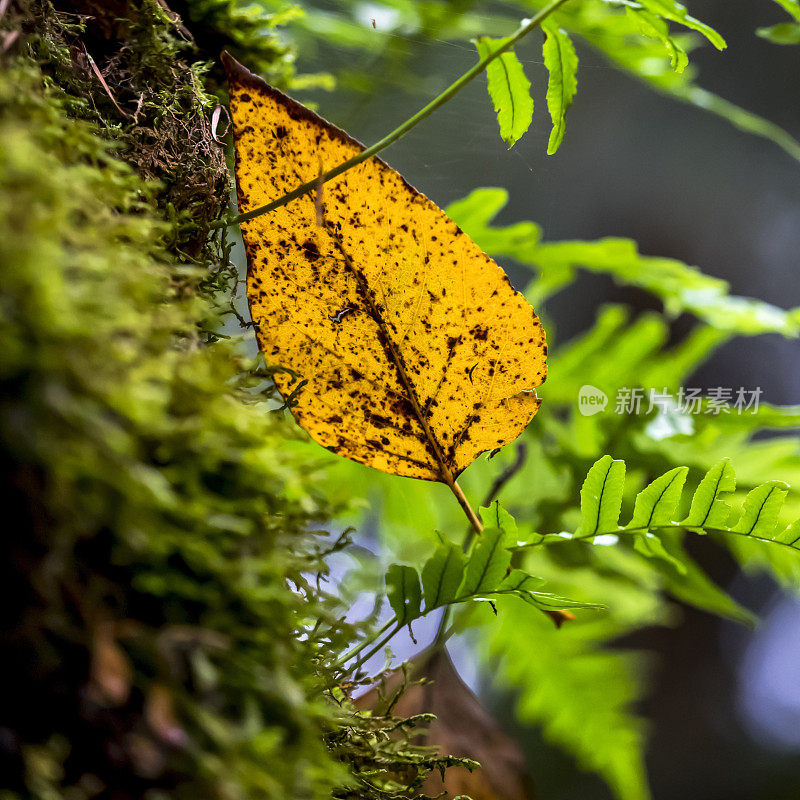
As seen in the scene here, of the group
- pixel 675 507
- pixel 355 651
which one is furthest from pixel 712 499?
pixel 355 651

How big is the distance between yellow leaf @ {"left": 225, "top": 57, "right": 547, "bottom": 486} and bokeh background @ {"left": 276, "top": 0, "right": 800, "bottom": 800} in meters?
1.02

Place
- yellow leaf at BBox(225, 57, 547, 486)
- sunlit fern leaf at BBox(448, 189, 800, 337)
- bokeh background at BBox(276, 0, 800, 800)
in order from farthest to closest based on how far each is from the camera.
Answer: bokeh background at BBox(276, 0, 800, 800) < sunlit fern leaf at BBox(448, 189, 800, 337) < yellow leaf at BBox(225, 57, 547, 486)

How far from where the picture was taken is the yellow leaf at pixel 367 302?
0.42 m

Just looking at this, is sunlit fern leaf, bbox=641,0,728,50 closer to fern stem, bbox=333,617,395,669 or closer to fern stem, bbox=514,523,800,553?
fern stem, bbox=514,523,800,553

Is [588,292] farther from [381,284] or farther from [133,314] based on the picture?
[133,314]

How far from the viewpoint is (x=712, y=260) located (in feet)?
8.54

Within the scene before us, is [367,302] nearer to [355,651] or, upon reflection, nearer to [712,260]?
[355,651]

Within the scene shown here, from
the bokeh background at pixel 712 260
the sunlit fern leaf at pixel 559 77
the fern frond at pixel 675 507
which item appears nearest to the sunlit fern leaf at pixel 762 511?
the fern frond at pixel 675 507

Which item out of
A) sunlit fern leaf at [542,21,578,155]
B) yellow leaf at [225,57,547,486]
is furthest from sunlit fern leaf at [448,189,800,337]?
yellow leaf at [225,57,547,486]

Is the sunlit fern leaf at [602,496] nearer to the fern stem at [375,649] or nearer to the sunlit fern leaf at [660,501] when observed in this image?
the sunlit fern leaf at [660,501]

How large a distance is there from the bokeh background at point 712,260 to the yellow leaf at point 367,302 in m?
1.02

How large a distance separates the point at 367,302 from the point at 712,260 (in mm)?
2572

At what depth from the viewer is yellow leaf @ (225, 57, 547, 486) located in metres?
0.42

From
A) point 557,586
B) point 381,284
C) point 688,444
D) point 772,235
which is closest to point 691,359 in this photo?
point 688,444
